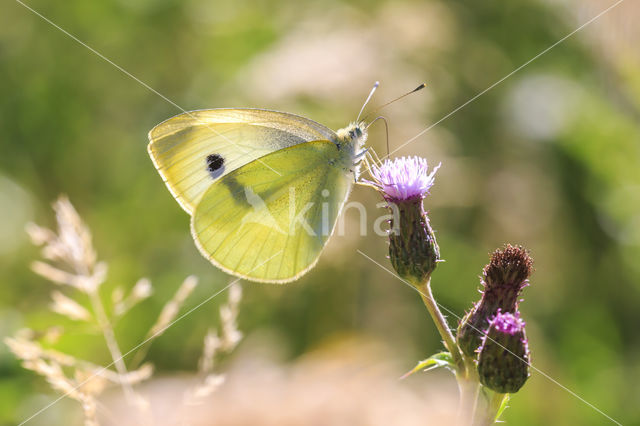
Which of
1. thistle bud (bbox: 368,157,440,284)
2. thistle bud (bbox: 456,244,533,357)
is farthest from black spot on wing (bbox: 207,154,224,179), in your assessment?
thistle bud (bbox: 456,244,533,357)

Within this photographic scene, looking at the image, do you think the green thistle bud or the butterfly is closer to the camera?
the green thistle bud

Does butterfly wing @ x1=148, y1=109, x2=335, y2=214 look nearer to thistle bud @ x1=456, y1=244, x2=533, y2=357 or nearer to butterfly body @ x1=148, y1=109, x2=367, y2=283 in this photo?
butterfly body @ x1=148, y1=109, x2=367, y2=283

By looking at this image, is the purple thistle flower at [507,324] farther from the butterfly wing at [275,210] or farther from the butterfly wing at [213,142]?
the butterfly wing at [213,142]

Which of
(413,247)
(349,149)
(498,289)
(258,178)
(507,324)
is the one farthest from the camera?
(258,178)

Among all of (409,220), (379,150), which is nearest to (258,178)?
(409,220)

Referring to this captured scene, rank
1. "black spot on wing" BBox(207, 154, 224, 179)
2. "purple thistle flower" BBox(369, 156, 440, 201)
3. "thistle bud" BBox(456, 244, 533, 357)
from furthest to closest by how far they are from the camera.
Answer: "black spot on wing" BBox(207, 154, 224, 179) → "purple thistle flower" BBox(369, 156, 440, 201) → "thistle bud" BBox(456, 244, 533, 357)

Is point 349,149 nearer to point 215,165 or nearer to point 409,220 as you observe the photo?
point 409,220

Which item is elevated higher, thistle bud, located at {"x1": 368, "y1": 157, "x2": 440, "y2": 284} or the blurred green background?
the blurred green background

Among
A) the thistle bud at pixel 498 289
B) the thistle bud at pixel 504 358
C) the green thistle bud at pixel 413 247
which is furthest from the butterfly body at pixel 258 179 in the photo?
the thistle bud at pixel 504 358
